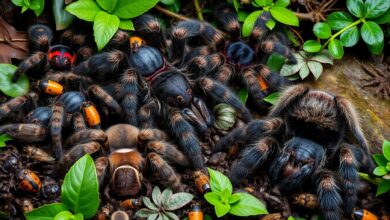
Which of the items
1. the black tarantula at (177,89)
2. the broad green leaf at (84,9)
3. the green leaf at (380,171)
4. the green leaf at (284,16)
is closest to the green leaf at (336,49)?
the green leaf at (284,16)

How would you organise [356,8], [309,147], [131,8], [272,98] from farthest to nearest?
[356,8] < [272,98] < [131,8] < [309,147]

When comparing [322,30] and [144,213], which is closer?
[144,213]

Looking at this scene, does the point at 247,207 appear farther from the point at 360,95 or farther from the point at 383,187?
the point at 360,95

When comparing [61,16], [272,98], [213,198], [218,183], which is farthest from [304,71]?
[61,16]

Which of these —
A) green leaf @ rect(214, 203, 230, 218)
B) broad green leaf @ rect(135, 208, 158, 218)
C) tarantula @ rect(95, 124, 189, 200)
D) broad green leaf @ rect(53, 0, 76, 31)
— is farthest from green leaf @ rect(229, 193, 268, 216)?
broad green leaf @ rect(53, 0, 76, 31)

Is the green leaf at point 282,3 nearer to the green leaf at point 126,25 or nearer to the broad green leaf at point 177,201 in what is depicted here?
the green leaf at point 126,25

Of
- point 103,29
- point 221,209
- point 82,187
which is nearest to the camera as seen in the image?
point 82,187

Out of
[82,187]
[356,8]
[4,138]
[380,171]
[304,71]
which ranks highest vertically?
[356,8]

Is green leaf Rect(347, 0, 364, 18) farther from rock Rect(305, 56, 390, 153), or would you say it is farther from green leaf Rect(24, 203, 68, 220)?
green leaf Rect(24, 203, 68, 220)
